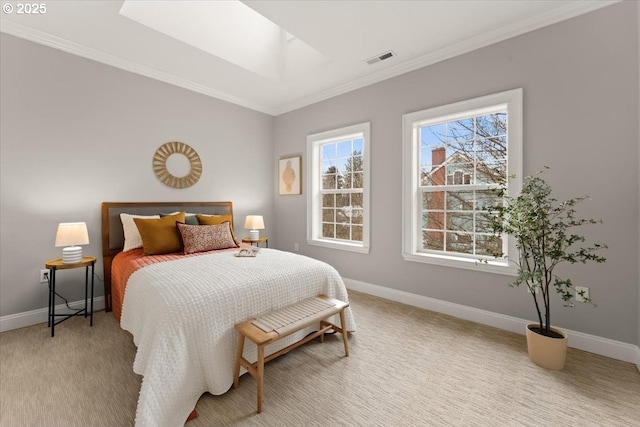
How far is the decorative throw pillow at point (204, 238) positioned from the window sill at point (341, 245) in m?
1.33

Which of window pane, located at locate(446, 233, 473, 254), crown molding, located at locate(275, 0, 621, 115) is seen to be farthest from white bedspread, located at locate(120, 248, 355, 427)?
crown molding, located at locate(275, 0, 621, 115)

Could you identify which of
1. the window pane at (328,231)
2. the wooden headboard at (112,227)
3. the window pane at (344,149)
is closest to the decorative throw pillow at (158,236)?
the wooden headboard at (112,227)

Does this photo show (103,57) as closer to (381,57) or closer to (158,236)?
(158,236)

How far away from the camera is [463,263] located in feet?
8.89

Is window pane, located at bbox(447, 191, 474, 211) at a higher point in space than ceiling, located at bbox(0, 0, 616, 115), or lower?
lower

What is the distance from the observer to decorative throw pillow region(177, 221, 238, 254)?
112 inches

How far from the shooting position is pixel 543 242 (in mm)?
1919

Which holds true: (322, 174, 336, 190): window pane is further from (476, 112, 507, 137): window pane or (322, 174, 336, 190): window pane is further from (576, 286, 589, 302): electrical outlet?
(576, 286, 589, 302): electrical outlet

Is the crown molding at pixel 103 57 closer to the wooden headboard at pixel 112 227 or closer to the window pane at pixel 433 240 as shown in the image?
the wooden headboard at pixel 112 227

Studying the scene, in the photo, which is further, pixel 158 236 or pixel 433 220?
pixel 433 220

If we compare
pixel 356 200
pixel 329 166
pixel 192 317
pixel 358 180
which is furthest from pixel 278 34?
pixel 192 317

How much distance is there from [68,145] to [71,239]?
1.05m

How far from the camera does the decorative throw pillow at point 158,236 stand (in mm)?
2742

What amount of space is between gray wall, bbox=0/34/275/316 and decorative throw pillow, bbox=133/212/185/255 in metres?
0.63
